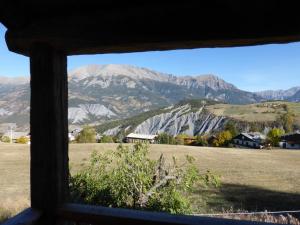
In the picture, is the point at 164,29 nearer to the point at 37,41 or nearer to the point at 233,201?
the point at 37,41

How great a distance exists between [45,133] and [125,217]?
79 centimetres

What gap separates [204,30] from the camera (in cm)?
237

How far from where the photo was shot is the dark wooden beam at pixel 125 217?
2357mm

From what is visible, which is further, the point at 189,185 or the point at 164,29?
the point at 189,185

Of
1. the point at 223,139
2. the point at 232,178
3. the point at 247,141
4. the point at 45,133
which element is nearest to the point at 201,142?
the point at 223,139

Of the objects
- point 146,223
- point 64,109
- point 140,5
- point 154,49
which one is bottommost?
point 146,223

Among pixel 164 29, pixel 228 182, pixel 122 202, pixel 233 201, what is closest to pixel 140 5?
pixel 164 29

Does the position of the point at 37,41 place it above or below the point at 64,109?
above

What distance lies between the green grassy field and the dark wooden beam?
774 cm

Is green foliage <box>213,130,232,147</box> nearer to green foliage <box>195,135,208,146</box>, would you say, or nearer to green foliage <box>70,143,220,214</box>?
green foliage <box>195,135,208,146</box>

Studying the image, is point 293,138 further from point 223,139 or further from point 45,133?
point 45,133

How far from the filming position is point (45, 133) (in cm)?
279

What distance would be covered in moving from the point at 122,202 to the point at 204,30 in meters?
6.31

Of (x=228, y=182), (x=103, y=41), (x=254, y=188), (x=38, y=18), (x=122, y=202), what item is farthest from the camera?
(x=228, y=182)
